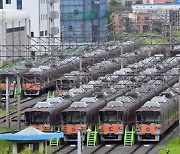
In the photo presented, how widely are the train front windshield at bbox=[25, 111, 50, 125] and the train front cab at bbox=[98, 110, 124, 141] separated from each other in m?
2.45

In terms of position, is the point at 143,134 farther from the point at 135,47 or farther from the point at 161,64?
the point at 135,47

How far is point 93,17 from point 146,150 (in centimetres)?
5576

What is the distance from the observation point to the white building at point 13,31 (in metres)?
69.6

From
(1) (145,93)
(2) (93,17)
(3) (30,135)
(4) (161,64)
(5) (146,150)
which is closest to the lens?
(3) (30,135)

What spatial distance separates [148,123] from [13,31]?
33.3 metres

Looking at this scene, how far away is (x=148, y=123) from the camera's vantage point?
133 feet

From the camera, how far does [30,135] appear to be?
3025 cm

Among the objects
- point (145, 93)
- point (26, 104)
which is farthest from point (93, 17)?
point (145, 93)

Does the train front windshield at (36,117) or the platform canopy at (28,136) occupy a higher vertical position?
the platform canopy at (28,136)

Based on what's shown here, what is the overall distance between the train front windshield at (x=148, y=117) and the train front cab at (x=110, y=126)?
2.70ft

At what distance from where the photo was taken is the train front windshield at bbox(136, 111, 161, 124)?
4062 cm

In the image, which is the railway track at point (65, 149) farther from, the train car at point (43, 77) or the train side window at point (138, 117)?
the train car at point (43, 77)

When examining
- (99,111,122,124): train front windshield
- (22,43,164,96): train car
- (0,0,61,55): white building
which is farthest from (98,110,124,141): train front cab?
(0,0,61,55): white building

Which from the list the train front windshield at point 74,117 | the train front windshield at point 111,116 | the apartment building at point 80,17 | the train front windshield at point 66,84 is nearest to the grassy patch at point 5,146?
the train front windshield at point 74,117
